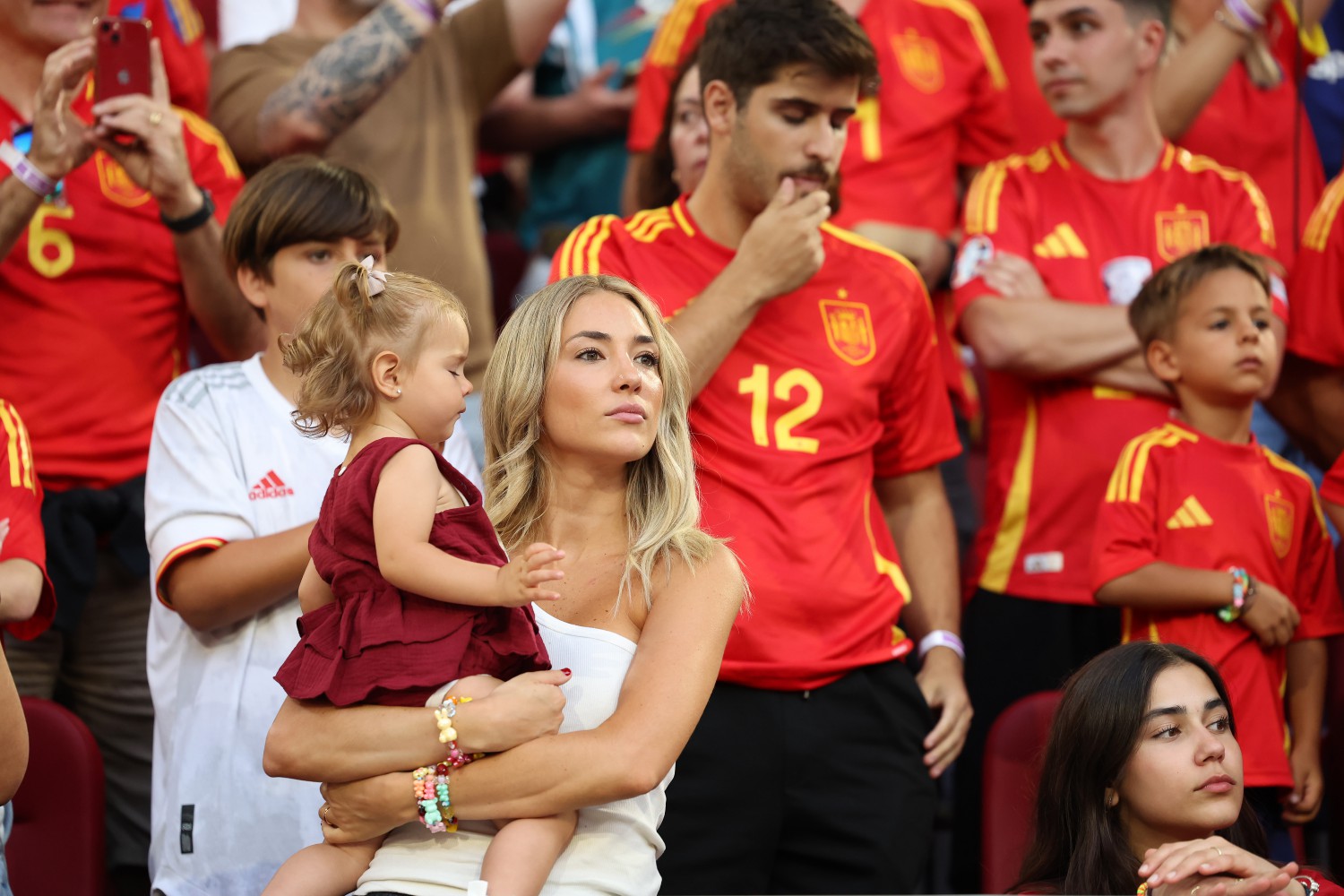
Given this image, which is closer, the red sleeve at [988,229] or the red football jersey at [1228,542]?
the red football jersey at [1228,542]

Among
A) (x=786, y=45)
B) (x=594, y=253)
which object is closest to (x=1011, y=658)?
(x=594, y=253)

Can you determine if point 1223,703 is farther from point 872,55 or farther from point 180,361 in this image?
point 180,361

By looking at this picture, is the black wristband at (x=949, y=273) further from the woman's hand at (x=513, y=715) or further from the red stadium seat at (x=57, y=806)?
the red stadium seat at (x=57, y=806)


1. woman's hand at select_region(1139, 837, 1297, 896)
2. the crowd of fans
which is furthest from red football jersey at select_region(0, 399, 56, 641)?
woman's hand at select_region(1139, 837, 1297, 896)

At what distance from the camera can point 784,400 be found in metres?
3.63

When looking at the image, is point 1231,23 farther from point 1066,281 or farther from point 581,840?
point 581,840

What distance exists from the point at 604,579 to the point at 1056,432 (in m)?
1.85

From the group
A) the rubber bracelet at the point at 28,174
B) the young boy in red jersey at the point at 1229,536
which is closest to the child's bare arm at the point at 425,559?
the rubber bracelet at the point at 28,174

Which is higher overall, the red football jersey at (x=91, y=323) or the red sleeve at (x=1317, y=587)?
the red football jersey at (x=91, y=323)

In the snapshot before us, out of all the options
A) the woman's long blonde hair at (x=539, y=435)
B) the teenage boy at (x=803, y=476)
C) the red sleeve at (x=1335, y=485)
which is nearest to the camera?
the woman's long blonde hair at (x=539, y=435)

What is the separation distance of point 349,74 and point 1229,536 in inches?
98.9

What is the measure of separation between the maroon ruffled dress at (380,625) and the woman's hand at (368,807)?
12cm

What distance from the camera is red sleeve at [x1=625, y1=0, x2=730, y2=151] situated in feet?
16.7

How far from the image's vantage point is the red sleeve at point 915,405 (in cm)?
387
